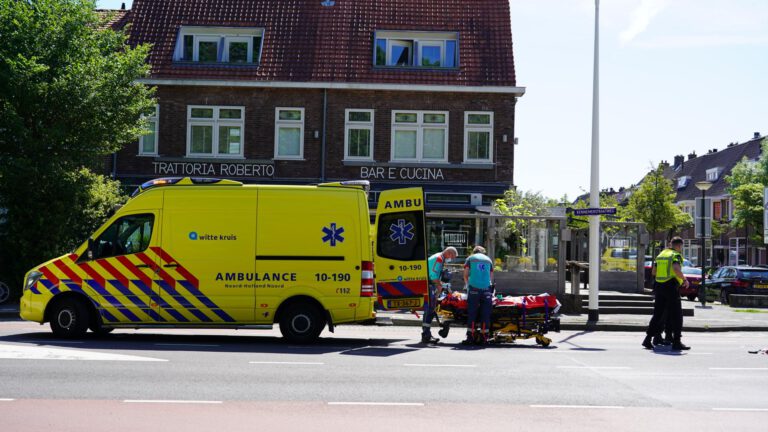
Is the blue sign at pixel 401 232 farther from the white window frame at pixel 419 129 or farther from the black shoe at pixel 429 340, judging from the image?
the white window frame at pixel 419 129

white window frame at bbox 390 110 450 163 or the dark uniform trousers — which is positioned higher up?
white window frame at bbox 390 110 450 163

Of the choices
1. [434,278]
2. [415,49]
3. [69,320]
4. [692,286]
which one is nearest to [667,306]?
[434,278]

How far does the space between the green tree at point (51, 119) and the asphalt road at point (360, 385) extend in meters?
7.36

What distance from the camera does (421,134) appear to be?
29078 millimetres

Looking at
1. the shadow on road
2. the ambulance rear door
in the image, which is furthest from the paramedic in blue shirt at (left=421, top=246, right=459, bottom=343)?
the shadow on road

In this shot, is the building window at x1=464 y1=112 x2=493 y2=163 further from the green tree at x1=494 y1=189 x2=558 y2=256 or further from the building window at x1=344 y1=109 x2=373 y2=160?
the building window at x1=344 y1=109 x2=373 y2=160

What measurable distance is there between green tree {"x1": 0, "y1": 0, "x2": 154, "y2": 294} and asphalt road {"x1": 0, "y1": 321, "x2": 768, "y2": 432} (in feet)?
24.1

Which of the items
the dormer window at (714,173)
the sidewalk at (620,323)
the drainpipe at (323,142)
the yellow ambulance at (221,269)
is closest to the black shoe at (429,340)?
the yellow ambulance at (221,269)

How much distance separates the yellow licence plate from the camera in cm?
1512

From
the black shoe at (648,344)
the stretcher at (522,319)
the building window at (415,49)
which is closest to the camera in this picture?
the stretcher at (522,319)

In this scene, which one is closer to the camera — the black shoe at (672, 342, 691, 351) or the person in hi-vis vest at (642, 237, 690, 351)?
the black shoe at (672, 342, 691, 351)

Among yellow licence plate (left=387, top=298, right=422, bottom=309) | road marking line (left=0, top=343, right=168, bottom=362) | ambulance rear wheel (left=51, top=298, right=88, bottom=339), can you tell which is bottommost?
road marking line (left=0, top=343, right=168, bottom=362)

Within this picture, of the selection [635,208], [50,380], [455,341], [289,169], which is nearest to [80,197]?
[289,169]

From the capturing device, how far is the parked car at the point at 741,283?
31828 mm
